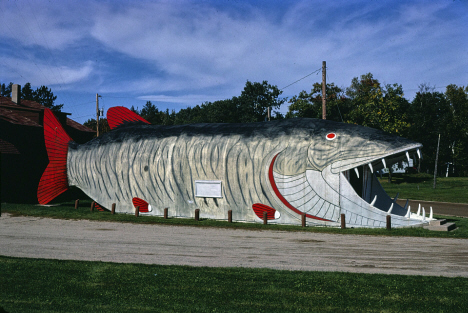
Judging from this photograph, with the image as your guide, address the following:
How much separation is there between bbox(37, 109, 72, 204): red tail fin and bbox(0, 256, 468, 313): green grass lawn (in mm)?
12632

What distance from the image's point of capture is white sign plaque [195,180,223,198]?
57.1 feet

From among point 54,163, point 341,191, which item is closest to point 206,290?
point 341,191

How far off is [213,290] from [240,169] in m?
10.2

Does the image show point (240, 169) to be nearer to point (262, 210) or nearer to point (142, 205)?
point (262, 210)

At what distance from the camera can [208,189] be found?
17.6 m

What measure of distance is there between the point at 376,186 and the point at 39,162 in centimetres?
2434

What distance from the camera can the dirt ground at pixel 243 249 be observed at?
9.13 m

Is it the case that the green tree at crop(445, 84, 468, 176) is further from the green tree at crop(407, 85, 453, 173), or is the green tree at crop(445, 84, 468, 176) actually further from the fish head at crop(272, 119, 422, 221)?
the fish head at crop(272, 119, 422, 221)

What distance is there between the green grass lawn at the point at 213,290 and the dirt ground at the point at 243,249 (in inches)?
39.8

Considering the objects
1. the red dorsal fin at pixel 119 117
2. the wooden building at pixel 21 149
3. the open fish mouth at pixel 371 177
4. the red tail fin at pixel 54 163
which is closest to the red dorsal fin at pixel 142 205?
the red tail fin at pixel 54 163

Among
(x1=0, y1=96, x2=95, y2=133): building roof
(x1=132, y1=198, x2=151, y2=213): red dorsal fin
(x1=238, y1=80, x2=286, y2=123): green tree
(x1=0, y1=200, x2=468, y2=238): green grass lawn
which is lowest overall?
(x1=0, y1=200, x2=468, y2=238): green grass lawn

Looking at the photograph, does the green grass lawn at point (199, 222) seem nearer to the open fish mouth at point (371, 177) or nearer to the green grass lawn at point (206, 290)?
the open fish mouth at point (371, 177)

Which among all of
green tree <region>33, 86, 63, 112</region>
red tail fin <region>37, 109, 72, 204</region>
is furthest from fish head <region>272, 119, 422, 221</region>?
green tree <region>33, 86, 63, 112</region>

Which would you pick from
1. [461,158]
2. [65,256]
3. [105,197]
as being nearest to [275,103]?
[461,158]
